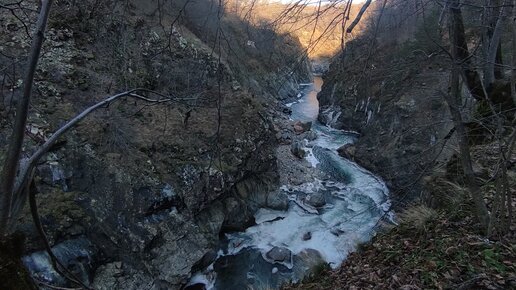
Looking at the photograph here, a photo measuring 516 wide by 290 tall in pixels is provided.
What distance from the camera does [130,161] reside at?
1090 cm

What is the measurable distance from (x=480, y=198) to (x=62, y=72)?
1313 centimetres

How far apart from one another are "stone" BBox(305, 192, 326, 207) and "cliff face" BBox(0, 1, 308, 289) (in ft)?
5.47

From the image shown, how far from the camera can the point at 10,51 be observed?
11.2 m

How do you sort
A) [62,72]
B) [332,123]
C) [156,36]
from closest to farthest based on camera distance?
[62,72]
[156,36]
[332,123]

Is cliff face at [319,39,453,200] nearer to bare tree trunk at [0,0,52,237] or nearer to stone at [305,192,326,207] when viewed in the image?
stone at [305,192,326,207]

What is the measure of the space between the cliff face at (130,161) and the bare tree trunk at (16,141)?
3.82m

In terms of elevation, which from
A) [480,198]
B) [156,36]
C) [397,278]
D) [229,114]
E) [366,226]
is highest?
[156,36]

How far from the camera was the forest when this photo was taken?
9.20 ft

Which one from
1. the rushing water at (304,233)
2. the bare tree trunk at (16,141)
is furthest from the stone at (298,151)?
the bare tree trunk at (16,141)

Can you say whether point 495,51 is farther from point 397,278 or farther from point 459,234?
point 397,278

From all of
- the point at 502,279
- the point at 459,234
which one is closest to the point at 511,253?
the point at 502,279

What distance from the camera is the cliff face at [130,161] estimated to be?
29.1ft

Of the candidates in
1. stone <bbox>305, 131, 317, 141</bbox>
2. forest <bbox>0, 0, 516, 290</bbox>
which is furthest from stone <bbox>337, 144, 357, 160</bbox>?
stone <bbox>305, 131, 317, 141</bbox>

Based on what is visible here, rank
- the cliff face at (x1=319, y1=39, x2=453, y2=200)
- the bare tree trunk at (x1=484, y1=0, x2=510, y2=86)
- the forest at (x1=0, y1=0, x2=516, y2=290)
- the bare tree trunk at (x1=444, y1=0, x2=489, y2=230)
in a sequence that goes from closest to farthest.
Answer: the forest at (x1=0, y1=0, x2=516, y2=290), the bare tree trunk at (x1=444, y1=0, x2=489, y2=230), the bare tree trunk at (x1=484, y1=0, x2=510, y2=86), the cliff face at (x1=319, y1=39, x2=453, y2=200)
